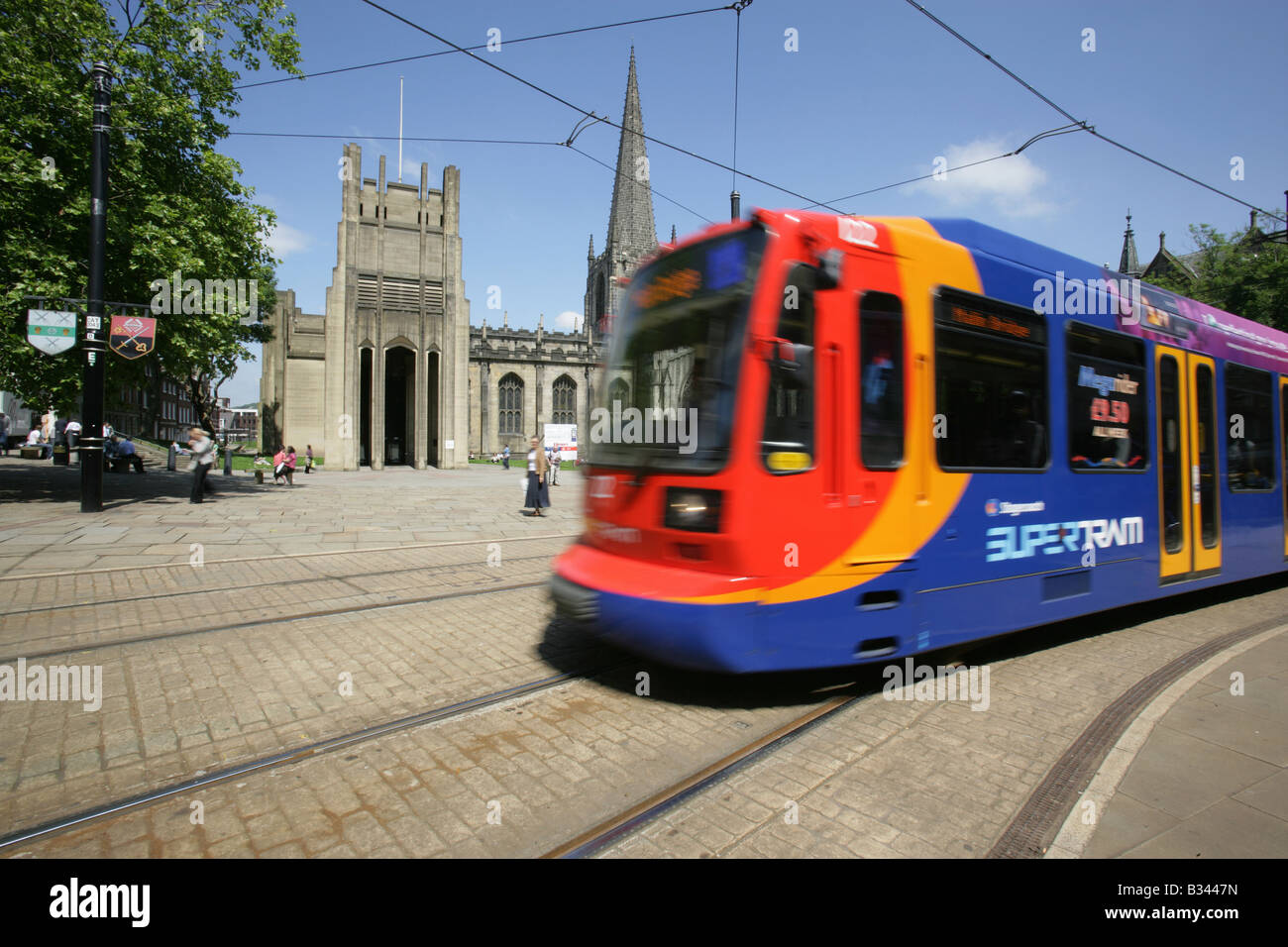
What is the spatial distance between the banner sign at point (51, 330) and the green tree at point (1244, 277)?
33775 mm

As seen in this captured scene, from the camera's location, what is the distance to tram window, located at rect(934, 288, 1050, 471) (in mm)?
4484

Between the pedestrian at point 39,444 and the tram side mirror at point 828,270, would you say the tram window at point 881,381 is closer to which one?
the tram side mirror at point 828,270

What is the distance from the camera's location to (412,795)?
2.99 meters

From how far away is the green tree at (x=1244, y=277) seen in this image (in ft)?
87.4

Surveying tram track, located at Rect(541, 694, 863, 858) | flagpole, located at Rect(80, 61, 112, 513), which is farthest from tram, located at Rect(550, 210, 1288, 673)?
flagpole, located at Rect(80, 61, 112, 513)

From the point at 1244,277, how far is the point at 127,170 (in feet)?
131

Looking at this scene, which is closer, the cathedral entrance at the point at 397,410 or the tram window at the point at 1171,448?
the tram window at the point at 1171,448

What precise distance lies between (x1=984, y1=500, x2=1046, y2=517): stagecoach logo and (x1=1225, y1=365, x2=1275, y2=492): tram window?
11.9 feet

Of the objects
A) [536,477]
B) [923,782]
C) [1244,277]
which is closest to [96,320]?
[536,477]

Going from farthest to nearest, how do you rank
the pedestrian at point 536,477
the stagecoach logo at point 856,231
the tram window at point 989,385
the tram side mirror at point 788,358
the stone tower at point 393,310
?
the stone tower at point 393,310
the pedestrian at point 536,477
the tram window at point 989,385
the stagecoach logo at point 856,231
the tram side mirror at point 788,358

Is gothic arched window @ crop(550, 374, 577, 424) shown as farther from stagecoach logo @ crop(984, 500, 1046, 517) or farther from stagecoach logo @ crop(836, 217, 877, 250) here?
stagecoach logo @ crop(836, 217, 877, 250)

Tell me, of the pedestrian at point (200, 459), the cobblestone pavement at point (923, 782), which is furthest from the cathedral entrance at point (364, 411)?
the cobblestone pavement at point (923, 782)

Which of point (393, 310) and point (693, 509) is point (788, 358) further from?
point (393, 310)
